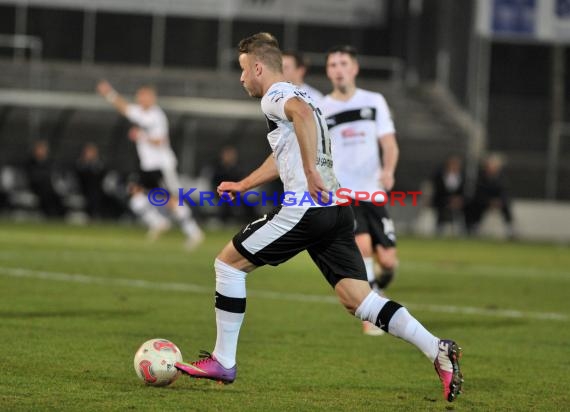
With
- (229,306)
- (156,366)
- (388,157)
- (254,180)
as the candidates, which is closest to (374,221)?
(388,157)

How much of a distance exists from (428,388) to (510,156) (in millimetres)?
23644

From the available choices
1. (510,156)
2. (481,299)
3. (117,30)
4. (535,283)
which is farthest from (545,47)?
(481,299)

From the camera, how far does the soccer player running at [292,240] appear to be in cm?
682

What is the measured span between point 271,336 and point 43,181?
18713 mm

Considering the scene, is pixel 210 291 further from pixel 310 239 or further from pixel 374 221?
pixel 310 239

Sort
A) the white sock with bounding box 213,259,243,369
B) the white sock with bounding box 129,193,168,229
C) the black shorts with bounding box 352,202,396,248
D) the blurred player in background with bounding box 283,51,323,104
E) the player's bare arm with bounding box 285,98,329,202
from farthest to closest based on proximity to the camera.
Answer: the white sock with bounding box 129,193,168,229 → the blurred player in background with bounding box 283,51,323,104 → the black shorts with bounding box 352,202,396,248 → the white sock with bounding box 213,259,243,369 → the player's bare arm with bounding box 285,98,329,202

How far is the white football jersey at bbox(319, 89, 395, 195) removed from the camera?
411 inches

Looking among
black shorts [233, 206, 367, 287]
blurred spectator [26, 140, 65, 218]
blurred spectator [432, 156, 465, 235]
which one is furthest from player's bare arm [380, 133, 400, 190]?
blurred spectator [432, 156, 465, 235]

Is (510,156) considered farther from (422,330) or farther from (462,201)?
(422,330)

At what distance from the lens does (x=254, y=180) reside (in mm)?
7270

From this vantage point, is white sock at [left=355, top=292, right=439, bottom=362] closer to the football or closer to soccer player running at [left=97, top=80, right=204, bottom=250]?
the football

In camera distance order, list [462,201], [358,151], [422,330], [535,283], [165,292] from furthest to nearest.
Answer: [462,201] → [535,283] → [165,292] → [358,151] → [422,330]

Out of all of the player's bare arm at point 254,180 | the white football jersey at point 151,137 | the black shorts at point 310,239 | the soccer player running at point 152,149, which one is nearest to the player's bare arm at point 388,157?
the player's bare arm at point 254,180

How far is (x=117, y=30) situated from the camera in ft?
105
